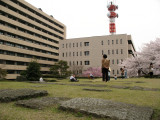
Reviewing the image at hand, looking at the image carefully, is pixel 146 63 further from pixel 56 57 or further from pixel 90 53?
pixel 56 57

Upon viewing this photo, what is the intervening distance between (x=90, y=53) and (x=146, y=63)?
23.2 m

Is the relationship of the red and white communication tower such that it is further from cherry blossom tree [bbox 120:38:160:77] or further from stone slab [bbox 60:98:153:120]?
stone slab [bbox 60:98:153:120]

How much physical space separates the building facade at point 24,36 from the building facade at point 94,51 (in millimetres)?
8655

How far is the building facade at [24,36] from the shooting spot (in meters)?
39.5

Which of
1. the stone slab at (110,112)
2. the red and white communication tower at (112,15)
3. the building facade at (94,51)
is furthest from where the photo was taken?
the red and white communication tower at (112,15)

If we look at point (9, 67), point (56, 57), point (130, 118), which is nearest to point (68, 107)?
point (130, 118)

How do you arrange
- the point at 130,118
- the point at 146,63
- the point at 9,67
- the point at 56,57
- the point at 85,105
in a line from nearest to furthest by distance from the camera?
the point at 130,118
the point at 85,105
the point at 146,63
the point at 9,67
the point at 56,57

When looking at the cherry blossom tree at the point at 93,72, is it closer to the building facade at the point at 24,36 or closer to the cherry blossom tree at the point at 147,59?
the cherry blossom tree at the point at 147,59

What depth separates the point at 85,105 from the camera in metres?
2.61

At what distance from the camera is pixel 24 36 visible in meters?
46.3

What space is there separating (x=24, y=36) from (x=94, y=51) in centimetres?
2391

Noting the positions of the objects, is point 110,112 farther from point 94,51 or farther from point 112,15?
point 112,15

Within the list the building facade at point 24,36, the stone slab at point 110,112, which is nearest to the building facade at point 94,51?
the building facade at point 24,36

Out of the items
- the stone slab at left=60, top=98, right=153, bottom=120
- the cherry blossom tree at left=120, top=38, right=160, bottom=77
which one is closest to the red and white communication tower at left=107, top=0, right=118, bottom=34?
the cherry blossom tree at left=120, top=38, right=160, bottom=77
